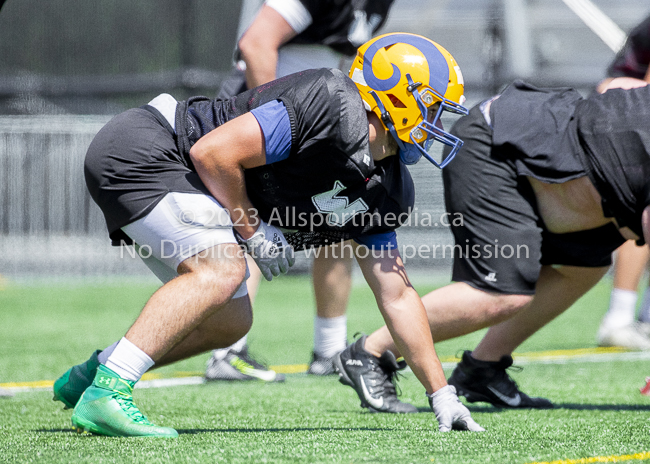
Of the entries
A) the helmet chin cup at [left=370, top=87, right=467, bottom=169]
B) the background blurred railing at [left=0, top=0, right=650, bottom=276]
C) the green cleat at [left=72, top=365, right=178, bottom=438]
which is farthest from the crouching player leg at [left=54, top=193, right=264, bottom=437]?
the background blurred railing at [left=0, top=0, right=650, bottom=276]

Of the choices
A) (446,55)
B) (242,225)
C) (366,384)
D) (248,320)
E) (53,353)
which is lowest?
(53,353)

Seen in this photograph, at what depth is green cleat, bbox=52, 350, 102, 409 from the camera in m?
2.74

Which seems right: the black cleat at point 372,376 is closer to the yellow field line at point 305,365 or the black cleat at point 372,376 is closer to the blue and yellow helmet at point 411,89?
the blue and yellow helmet at point 411,89

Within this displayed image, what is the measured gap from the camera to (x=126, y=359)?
2420 millimetres

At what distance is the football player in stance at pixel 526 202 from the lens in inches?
115

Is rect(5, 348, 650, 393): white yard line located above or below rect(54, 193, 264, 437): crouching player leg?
below

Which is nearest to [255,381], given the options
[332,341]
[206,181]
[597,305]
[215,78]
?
[332,341]

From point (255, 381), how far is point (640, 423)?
1825 millimetres

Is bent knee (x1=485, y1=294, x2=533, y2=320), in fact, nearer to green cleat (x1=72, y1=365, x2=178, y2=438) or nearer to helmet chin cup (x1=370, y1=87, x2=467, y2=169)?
helmet chin cup (x1=370, y1=87, x2=467, y2=169)

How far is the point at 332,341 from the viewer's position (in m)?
4.10

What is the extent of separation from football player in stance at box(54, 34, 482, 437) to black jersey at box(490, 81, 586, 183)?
0.49 m

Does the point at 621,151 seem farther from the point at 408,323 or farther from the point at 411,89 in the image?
the point at 408,323

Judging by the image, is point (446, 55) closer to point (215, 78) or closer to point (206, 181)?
point (206, 181)

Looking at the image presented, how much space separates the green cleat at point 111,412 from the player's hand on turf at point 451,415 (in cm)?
82
